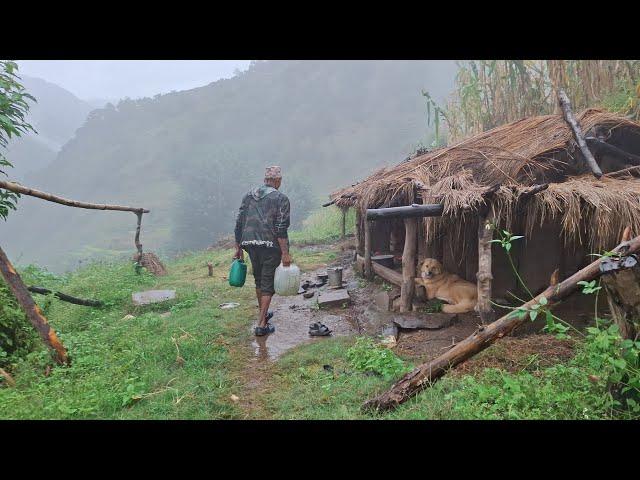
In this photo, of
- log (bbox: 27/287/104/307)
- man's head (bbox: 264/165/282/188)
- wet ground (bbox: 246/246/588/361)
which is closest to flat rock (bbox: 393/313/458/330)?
wet ground (bbox: 246/246/588/361)

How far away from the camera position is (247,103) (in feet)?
270

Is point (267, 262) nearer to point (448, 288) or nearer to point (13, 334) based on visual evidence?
point (448, 288)

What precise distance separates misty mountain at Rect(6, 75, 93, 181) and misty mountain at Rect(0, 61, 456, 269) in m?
17.8

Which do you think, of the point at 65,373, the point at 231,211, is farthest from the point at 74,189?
the point at 65,373

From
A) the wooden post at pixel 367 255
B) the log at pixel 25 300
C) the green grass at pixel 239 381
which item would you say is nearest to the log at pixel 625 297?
the green grass at pixel 239 381

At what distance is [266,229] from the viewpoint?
631 centimetres

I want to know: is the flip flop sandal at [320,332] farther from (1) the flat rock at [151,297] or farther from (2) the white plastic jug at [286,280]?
(1) the flat rock at [151,297]

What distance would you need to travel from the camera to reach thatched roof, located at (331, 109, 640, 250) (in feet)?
18.3

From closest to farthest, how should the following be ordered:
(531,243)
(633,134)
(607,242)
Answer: (607,242) < (531,243) < (633,134)

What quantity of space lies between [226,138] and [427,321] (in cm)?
7626

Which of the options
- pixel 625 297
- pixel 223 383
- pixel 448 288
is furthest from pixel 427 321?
pixel 625 297

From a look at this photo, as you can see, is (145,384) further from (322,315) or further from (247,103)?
(247,103)

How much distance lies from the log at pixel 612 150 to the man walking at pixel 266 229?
5.29 metres

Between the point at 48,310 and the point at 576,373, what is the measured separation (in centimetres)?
848
